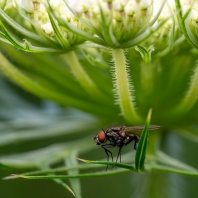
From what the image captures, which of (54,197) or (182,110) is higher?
(182,110)

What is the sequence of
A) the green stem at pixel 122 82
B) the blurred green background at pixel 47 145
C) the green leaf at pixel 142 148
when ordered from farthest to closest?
the blurred green background at pixel 47 145
the green stem at pixel 122 82
the green leaf at pixel 142 148

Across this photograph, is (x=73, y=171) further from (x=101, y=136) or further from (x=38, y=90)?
(x=38, y=90)

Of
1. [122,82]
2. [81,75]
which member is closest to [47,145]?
[81,75]

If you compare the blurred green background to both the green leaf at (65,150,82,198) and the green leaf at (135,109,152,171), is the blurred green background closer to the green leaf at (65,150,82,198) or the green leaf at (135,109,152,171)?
the green leaf at (65,150,82,198)

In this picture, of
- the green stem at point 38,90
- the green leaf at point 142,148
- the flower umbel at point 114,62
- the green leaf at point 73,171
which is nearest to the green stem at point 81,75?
the flower umbel at point 114,62

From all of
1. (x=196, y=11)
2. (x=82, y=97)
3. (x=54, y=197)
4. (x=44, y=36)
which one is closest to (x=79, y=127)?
(x=82, y=97)

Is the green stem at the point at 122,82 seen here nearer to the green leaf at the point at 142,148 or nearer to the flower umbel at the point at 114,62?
the flower umbel at the point at 114,62

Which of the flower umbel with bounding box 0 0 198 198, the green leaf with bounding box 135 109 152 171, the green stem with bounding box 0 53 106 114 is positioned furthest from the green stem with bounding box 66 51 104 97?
the green leaf with bounding box 135 109 152 171

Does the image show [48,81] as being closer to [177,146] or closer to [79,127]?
[79,127]
